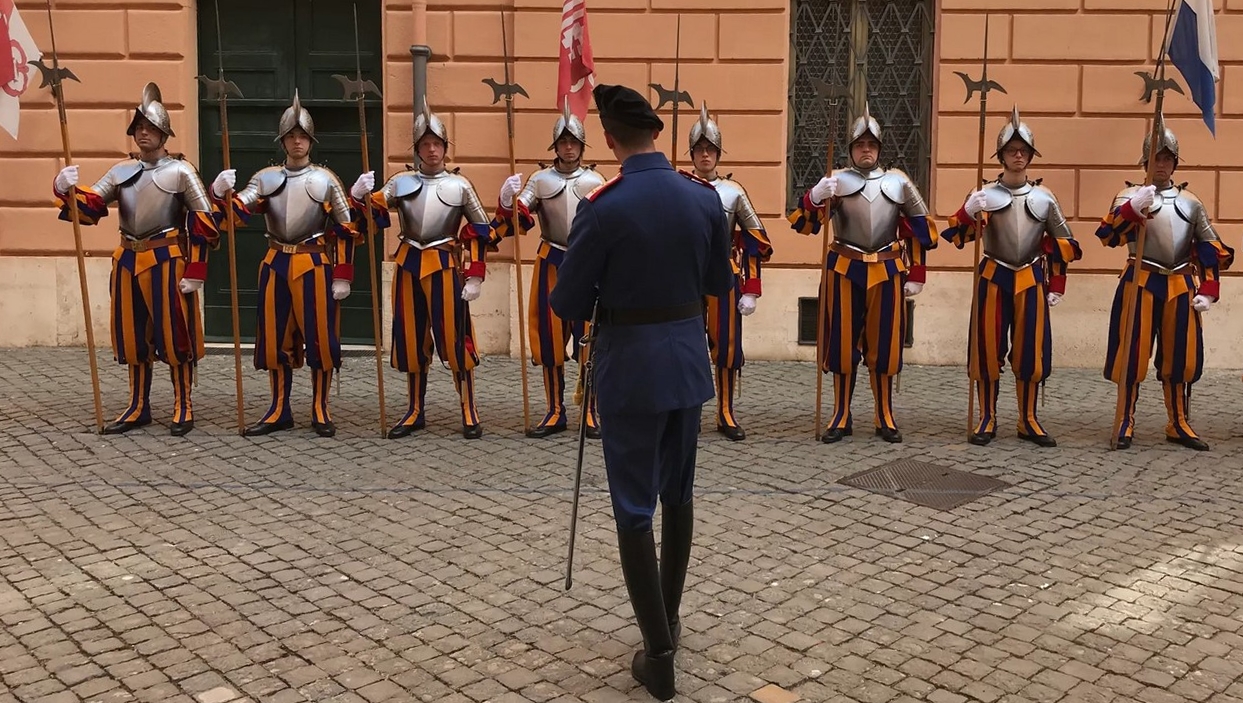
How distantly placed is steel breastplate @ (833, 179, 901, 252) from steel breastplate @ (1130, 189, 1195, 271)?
1.51 metres

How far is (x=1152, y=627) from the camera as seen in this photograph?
4.70 m

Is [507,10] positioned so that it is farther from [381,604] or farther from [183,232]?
[381,604]

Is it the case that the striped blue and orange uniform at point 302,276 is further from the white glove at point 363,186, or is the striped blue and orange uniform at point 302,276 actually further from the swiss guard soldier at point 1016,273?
the swiss guard soldier at point 1016,273

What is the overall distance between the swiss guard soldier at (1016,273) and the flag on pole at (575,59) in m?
2.38

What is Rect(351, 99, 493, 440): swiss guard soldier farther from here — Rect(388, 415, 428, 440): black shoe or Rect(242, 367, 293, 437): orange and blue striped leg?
Rect(242, 367, 293, 437): orange and blue striped leg

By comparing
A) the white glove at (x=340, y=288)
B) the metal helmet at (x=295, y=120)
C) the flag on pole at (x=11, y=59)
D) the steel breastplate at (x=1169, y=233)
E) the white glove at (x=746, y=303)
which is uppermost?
the flag on pole at (x=11, y=59)

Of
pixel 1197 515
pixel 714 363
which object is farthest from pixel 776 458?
pixel 1197 515

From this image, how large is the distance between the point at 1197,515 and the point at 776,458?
2.21 meters

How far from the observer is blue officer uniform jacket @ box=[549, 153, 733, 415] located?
409cm

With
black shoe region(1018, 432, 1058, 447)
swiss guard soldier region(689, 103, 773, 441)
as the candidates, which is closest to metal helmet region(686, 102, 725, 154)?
swiss guard soldier region(689, 103, 773, 441)

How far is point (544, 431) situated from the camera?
796 centimetres

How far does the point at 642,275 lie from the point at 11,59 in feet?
17.4

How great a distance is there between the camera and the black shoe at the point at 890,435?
783 centimetres

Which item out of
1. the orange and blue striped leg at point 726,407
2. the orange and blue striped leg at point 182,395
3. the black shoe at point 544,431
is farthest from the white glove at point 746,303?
the orange and blue striped leg at point 182,395
